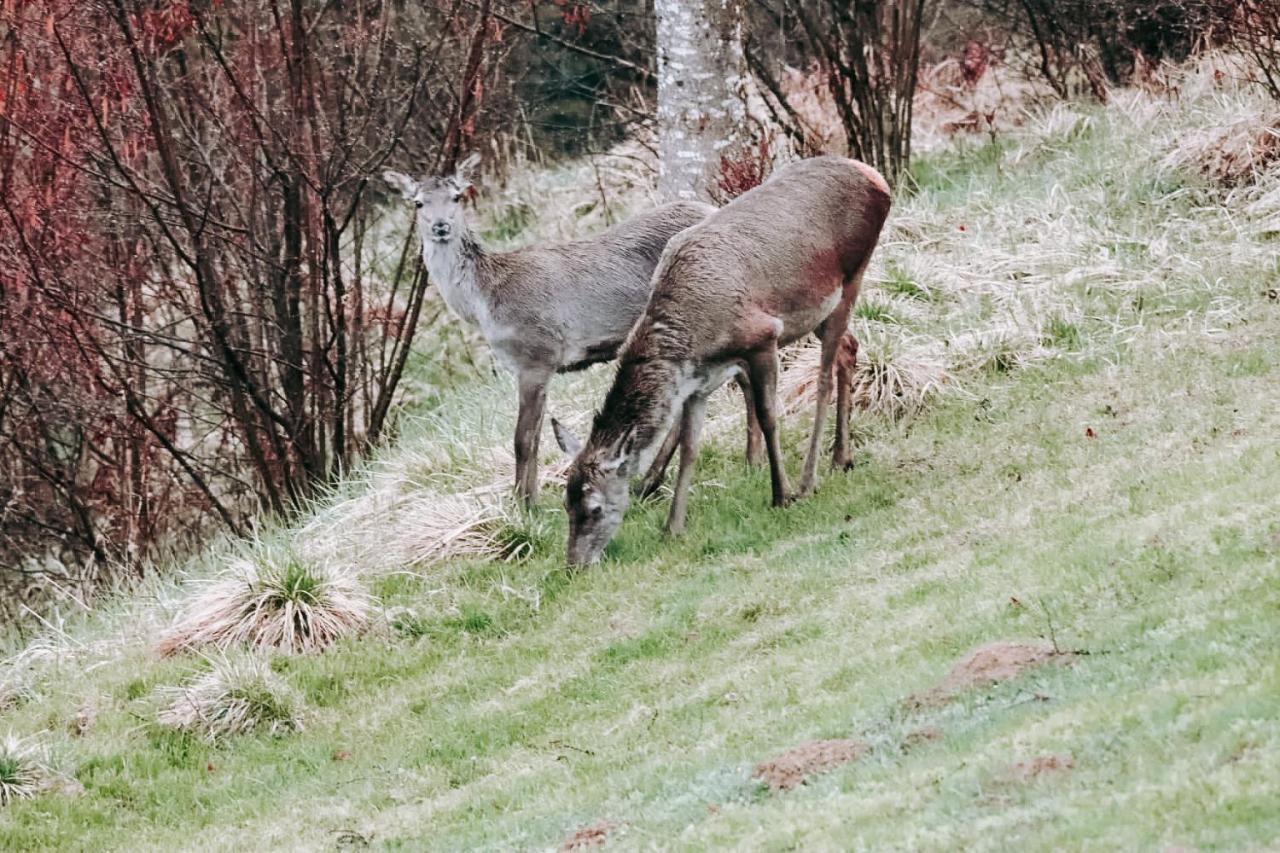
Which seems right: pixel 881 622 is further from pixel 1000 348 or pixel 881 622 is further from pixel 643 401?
pixel 1000 348

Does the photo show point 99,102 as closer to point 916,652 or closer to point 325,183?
point 325,183

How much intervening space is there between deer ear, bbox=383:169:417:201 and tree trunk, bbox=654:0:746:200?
7.54ft

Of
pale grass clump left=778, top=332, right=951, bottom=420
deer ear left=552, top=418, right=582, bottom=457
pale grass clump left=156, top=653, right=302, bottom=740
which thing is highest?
deer ear left=552, top=418, right=582, bottom=457

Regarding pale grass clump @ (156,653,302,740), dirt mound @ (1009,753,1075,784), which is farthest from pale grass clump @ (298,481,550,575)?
dirt mound @ (1009,753,1075,784)

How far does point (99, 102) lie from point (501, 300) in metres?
4.16

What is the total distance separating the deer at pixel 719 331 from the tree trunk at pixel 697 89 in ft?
8.63

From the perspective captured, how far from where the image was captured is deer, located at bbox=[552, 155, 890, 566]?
9.87 metres

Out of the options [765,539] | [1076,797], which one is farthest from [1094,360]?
[1076,797]

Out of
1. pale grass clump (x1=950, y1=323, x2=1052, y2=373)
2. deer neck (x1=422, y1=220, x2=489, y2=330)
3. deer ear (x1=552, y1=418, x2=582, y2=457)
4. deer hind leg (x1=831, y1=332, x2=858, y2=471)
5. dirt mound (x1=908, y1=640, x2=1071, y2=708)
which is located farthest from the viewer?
deer neck (x1=422, y1=220, x2=489, y2=330)

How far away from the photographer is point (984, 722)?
6160 mm

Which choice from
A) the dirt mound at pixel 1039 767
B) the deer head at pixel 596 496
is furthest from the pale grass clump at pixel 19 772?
the dirt mound at pixel 1039 767

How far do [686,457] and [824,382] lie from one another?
1008 millimetres

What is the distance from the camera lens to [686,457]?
10180 mm

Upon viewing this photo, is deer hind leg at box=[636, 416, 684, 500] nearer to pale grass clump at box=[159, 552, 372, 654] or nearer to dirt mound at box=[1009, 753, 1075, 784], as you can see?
pale grass clump at box=[159, 552, 372, 654]
